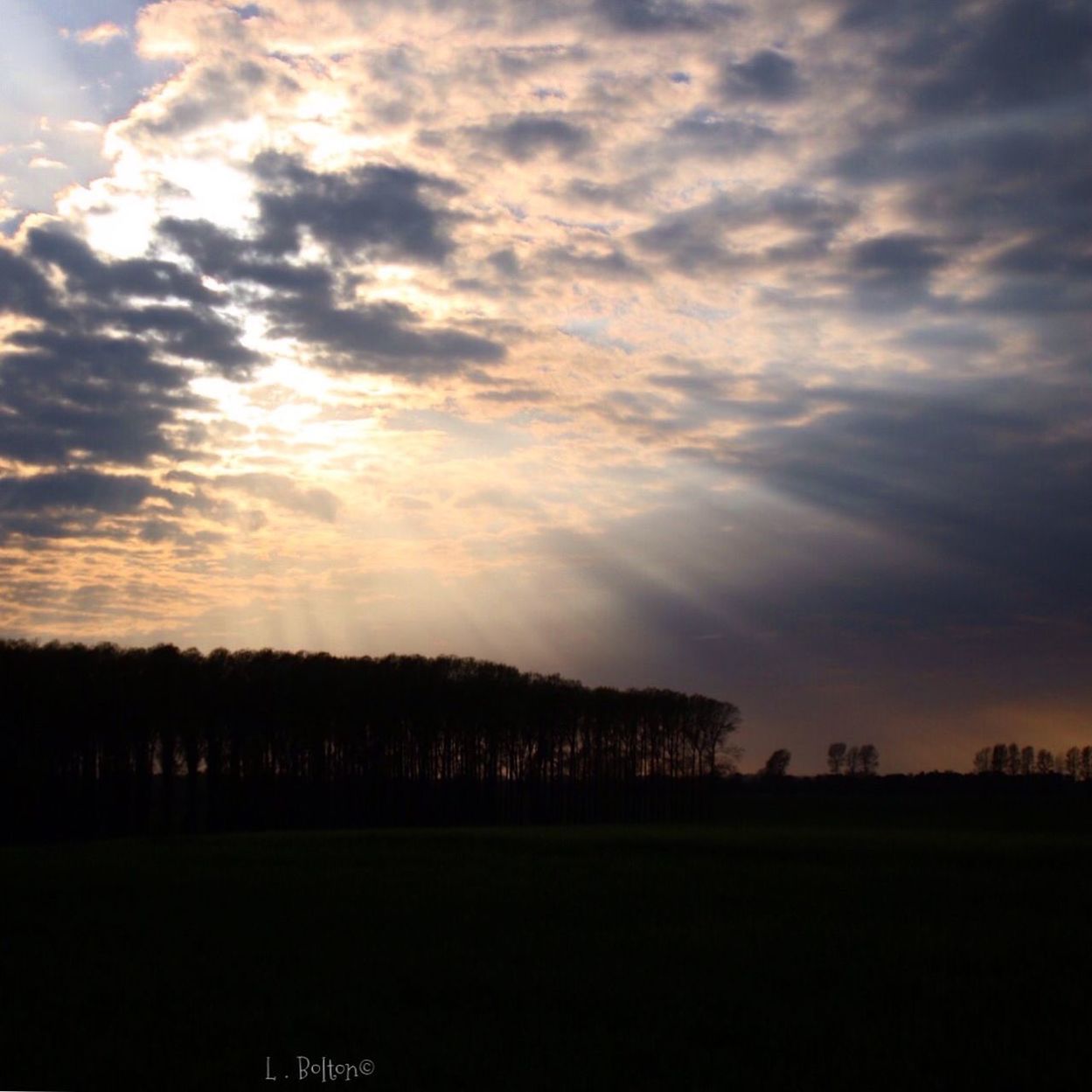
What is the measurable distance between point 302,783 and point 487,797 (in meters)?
23.1

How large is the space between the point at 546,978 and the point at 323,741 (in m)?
92.4

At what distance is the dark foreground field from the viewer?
45.5 feet

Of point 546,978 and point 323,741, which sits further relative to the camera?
point 323,741

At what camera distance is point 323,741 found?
4222 inches

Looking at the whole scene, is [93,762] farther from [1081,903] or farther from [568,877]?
[1081,903]

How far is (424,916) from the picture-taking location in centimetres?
2605

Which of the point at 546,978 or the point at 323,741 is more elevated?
the point at 546,978

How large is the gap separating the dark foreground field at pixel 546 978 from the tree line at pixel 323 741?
55085mm

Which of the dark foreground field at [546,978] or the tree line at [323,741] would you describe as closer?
the dark foreground field at [546,978]

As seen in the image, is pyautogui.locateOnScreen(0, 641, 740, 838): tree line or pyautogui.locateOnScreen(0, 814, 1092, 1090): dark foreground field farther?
pyautogui.locateOnScreen(0, 641, 740, 838): tree line

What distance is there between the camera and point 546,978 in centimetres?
1873

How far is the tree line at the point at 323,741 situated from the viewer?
86.9 m

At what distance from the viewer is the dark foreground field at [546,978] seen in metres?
13.9

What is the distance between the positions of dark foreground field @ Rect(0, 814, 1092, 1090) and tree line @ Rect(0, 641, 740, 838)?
5509 centimetres
